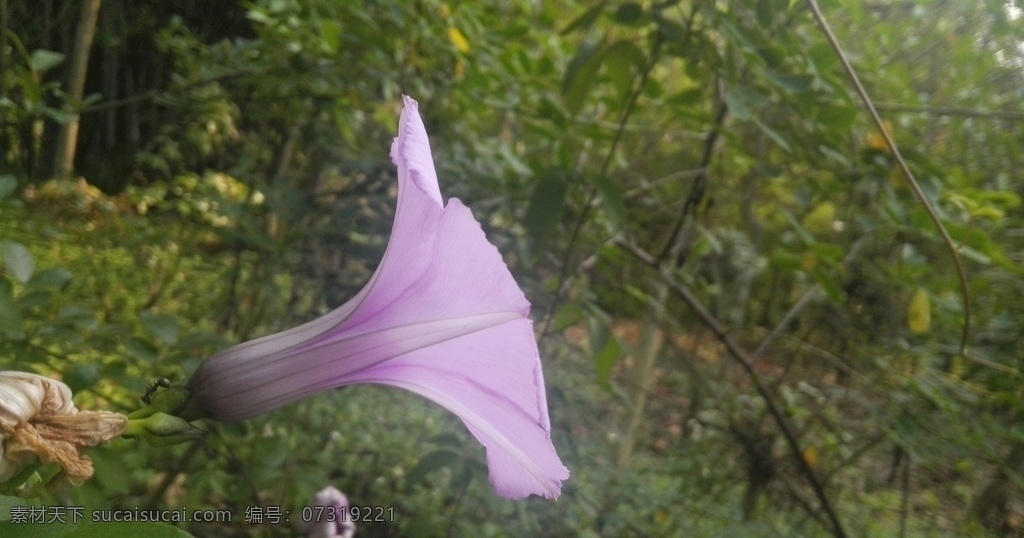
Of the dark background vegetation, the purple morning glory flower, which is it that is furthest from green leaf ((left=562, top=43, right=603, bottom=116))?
the purple morning glory flower

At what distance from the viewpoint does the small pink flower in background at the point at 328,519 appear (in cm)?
114

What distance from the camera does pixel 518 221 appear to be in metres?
1.25

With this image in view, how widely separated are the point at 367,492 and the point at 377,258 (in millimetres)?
681

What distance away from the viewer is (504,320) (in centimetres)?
38

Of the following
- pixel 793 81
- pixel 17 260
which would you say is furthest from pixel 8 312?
pixel 793 81

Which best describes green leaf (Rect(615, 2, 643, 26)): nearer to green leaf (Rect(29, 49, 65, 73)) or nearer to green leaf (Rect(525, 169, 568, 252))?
green leaf (Rect(525, 169, 568, 252))

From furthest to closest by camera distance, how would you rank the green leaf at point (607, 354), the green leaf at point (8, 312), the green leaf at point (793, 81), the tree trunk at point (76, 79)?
the green leaf at point (607, 354), the tree trunk at point (76, 79), the green leaf at point (793, 81), the green leaf at point (8, 312)

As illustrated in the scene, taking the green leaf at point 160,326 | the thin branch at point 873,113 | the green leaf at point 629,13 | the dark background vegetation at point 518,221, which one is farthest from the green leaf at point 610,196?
the green leaf at point 160,326

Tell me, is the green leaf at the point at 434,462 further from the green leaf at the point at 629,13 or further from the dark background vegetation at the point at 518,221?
the green leaf at the point at 629,13

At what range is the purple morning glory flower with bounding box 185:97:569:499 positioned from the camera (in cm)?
38

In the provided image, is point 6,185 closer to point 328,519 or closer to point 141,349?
point 141,349

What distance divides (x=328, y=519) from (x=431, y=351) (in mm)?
879

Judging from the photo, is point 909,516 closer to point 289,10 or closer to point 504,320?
point 504,320

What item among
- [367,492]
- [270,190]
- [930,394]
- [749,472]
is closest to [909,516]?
[749,472]
